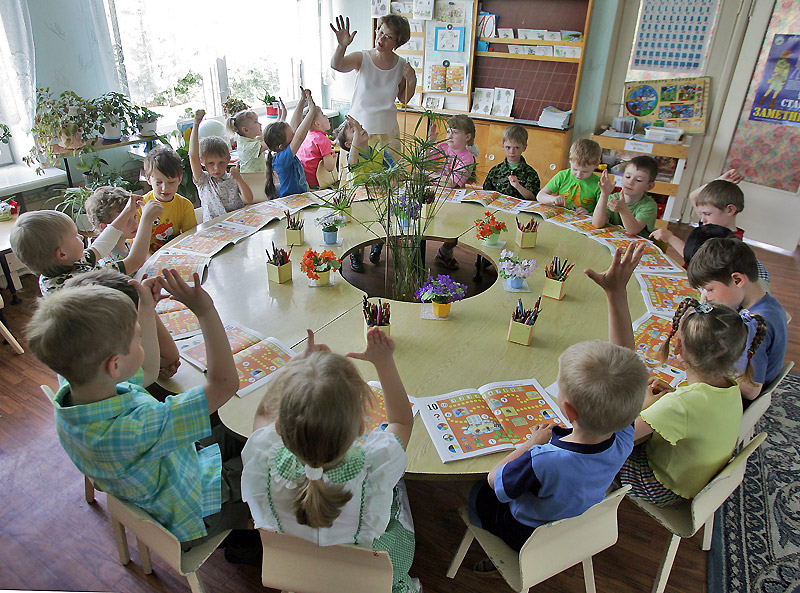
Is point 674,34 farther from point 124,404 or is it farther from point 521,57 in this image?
point 124,404

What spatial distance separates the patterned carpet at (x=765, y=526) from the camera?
1.91 metres

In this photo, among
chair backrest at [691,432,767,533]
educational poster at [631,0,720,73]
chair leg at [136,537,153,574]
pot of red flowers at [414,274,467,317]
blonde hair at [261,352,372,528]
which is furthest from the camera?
educational poster at [631,0,720,73]

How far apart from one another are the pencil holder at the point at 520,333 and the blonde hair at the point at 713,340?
0.51 meters

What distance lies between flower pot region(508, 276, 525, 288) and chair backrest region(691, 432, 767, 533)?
41.4 inches

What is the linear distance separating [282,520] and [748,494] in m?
2.10

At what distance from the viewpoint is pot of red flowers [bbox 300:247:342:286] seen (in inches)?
88.9

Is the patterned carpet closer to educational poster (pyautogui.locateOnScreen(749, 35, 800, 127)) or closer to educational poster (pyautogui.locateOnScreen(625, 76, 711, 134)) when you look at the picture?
educational poster (pyautogui.locateOnScreen(749, 35, 800, 127))

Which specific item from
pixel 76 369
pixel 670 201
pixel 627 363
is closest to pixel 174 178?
pixel 76 369

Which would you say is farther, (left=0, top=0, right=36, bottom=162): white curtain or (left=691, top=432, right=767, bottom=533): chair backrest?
(left=0, top=0, right=36, bottom=162): white curtain

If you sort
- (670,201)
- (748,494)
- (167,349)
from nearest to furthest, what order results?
(167,349) < (748,494) < (670,201)

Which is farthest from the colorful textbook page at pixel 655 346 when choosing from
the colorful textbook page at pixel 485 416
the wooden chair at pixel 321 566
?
the wooden chair at pixel 321 566

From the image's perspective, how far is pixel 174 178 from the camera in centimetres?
290

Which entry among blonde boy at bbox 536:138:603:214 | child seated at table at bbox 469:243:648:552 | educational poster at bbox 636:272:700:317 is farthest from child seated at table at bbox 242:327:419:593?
blonde boy at bbox 536:138:603:214

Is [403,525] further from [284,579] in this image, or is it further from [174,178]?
[174,178]
